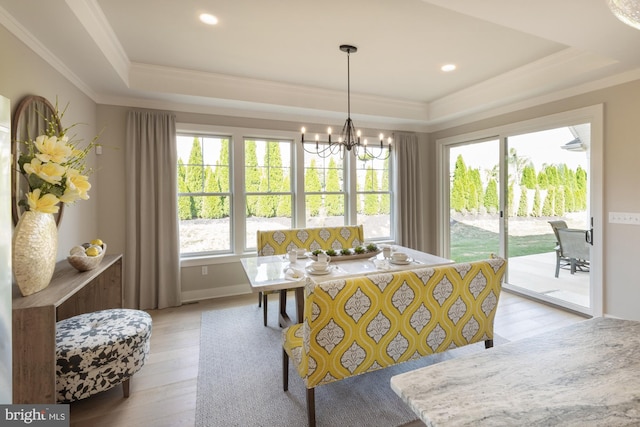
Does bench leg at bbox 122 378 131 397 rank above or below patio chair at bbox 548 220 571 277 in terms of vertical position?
below

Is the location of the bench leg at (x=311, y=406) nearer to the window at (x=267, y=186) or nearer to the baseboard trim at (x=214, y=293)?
the baseboard trim at (x=214, y=293)

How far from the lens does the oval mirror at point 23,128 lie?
6.67 feet

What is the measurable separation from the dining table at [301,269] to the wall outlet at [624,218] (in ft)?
6.11

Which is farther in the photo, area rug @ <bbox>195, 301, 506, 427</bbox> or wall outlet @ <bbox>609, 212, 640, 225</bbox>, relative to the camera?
wall outlet @ <bbox>609, 212, 640, 225</bbox>

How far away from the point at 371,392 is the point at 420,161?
13.1 feet

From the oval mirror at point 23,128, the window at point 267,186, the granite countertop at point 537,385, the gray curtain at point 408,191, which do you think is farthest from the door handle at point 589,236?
the oval mirror at point 23,128

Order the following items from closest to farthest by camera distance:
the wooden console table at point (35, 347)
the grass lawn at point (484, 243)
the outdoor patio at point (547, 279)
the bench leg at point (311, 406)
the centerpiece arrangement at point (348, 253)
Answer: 1. the wooden console table at point (35, 347)
2. the bench leg at point (311, 406)
3. the centerpiece arrangement at point (348, 253)
4. the outdoor patio at point (547, 279)
5. the grass lawn at point (484, 243)

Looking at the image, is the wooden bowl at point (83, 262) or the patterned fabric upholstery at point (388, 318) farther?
the wooden bowl at point (83, 262)

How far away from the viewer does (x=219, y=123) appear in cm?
400

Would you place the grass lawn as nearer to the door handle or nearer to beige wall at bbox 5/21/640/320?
the door handle

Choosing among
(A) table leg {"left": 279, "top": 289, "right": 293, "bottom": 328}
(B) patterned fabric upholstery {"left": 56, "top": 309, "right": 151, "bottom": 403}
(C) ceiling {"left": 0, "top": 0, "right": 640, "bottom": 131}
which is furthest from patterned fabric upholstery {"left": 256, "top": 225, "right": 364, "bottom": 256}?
(C) ceiling {"left": 0, "top": 0, "right": 640, "bottom": 131}

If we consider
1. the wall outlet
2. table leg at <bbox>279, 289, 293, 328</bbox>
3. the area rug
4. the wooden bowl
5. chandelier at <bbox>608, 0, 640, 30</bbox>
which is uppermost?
chandelier at <bbox>608, 0, 640, 30</bbox>

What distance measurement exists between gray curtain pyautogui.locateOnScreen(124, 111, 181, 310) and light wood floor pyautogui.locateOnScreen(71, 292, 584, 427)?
0.31m

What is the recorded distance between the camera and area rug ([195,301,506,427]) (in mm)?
1845
